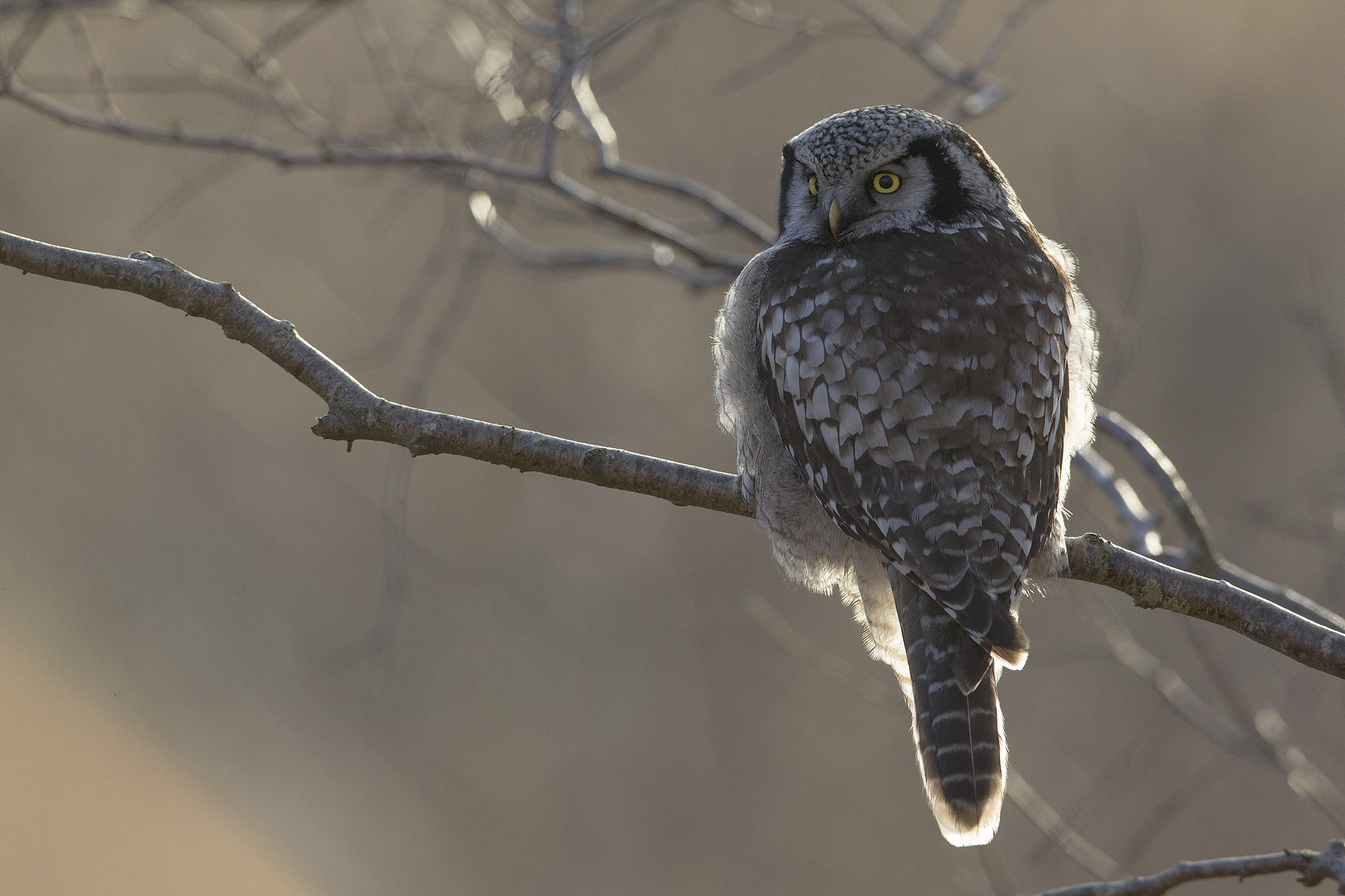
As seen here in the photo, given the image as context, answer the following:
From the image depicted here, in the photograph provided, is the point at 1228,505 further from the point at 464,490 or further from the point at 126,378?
the point at 126,378

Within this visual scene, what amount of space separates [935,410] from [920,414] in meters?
0.03

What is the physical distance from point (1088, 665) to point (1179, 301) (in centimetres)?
231

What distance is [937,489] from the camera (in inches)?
94.7

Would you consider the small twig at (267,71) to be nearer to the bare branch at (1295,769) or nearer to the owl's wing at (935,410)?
the owl's wing at (935,410)

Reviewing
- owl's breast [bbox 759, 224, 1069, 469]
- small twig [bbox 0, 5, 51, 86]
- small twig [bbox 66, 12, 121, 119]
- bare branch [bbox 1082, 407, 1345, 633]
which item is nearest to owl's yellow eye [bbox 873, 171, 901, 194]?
owl's breast [bbox 759, 224, 1069, 469]

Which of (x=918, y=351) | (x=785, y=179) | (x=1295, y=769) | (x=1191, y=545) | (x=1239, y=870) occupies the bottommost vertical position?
(x=1295, y=769)

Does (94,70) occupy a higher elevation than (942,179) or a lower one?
higher

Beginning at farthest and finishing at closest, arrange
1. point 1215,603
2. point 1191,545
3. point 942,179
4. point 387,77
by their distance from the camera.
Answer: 1. point 387,77
2. point 942,179
3. point 1191,545
4. point 1215,603

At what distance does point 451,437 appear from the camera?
7.39 feet

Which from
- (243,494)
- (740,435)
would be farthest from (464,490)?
(740,435)

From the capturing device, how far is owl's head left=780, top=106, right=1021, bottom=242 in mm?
2920

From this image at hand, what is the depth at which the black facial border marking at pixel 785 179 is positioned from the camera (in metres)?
3.19

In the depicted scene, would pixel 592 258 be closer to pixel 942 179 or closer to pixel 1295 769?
pixel 942 179

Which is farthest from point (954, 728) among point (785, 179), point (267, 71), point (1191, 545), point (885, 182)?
point (267, 71)
